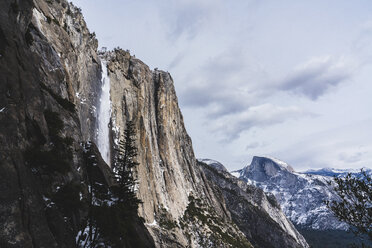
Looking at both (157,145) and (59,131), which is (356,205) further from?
(157,145)

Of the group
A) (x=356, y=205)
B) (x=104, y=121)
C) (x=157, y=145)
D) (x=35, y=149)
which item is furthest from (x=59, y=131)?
(x=157, y=145)

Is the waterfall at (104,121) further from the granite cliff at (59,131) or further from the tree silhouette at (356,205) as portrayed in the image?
the tree silhouette at (356,205)

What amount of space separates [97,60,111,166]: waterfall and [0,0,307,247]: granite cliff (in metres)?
0.55

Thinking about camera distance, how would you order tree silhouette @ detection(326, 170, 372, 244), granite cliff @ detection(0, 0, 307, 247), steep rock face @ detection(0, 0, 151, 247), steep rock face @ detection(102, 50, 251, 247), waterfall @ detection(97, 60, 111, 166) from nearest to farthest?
steep rock face @ detection(0, 0, 151, 247), granite cliff @ detection(0, 0, 307, 247), tree silhouette @ detection(326, 170, 372, 244), waterfall @ detection(97, 60, 111, 166), steep rock face @ detection(102, 50, 251, 247)

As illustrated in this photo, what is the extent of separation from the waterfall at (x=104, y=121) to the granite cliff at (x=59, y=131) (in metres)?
0.55

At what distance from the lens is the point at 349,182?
17.5 metres

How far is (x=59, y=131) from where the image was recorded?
21484mm

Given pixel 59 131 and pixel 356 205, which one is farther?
pixel 59 131

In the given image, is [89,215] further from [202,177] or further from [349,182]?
[202,177]

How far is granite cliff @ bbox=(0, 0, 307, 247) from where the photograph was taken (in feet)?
47.1

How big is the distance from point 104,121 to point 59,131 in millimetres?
31310

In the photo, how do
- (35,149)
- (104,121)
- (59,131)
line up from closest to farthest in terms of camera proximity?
(35,149), (59,131), (104,121)

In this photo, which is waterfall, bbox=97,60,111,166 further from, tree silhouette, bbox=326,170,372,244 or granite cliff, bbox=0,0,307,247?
tree silhouette, bbox=326,170,372,244

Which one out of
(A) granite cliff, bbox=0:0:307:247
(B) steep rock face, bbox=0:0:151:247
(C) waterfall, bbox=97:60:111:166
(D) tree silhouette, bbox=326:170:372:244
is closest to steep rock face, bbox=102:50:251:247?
(A) granite cliff, bbox=0:0:307:247
